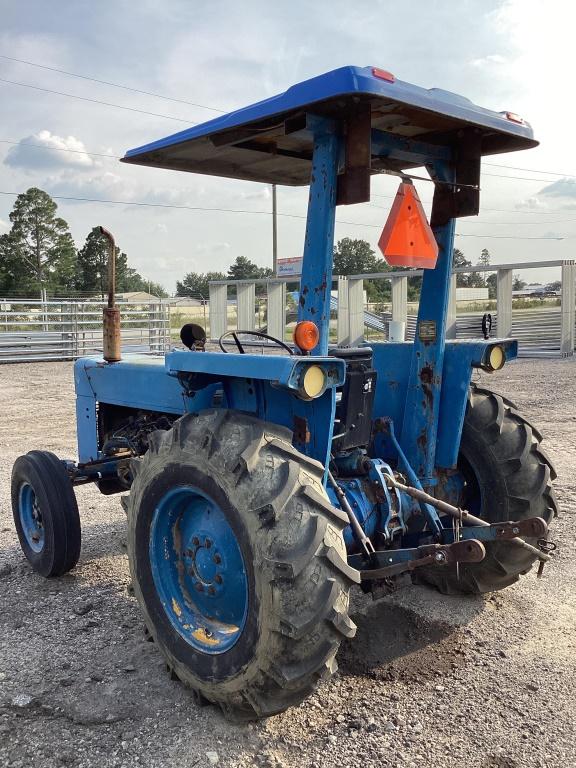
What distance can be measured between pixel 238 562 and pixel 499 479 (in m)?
1.53

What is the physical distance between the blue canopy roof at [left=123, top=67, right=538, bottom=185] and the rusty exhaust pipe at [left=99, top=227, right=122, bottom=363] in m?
0.72

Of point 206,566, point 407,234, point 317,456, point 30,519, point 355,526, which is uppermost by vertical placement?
point 407,234

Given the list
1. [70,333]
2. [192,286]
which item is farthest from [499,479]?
[192,286]

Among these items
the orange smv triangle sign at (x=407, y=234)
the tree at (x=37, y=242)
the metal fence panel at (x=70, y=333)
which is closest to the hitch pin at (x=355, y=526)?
the orange smv triangle sign at (x=407, y=234)

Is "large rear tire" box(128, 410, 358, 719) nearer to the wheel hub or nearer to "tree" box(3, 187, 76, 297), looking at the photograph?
the wheel hub

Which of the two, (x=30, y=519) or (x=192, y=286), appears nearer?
(x=30, y=519)

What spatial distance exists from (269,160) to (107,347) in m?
1.73

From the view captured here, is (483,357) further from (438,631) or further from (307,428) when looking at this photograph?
(438,631)

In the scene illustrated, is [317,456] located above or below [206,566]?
above

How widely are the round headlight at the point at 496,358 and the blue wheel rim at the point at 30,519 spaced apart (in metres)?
2.94

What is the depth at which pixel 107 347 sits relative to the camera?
460 centimetres

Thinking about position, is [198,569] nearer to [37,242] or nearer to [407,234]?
[407,234]

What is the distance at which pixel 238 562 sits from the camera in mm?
2789

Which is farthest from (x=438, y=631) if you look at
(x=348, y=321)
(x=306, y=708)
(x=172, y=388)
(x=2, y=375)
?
(x=348, y=321)
